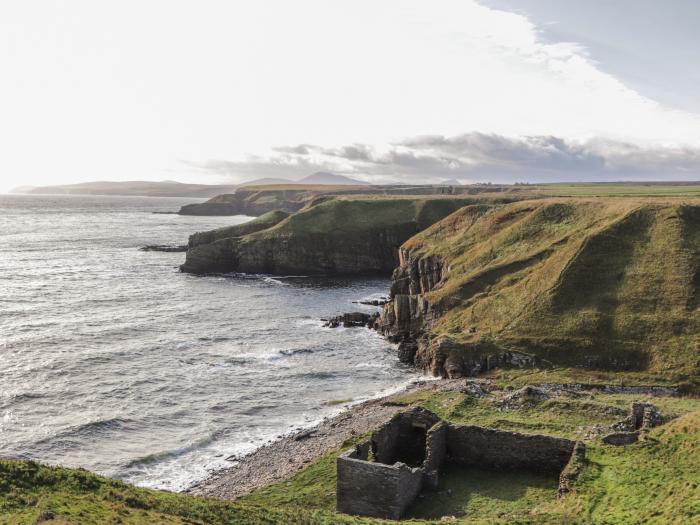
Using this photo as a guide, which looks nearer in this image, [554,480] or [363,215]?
[554,480]

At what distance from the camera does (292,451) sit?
149ft

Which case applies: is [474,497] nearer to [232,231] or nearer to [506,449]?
[506,449]

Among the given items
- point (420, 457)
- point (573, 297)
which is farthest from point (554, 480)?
point (573, 297)

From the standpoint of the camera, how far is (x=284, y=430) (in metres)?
50.2

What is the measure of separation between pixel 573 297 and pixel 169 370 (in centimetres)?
4448

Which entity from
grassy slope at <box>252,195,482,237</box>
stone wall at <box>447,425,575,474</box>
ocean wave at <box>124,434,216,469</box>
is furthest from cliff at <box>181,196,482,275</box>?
stone wall at <box>447,425,575,474</box>

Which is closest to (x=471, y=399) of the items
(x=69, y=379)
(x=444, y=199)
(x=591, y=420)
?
(x=591, y=420)

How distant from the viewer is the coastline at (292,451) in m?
39.9

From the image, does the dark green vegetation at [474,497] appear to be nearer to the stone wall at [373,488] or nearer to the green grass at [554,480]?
the green grass at [554,480]

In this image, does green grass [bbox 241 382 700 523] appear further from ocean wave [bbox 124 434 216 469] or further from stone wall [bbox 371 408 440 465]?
ocean wave [bbox 124 434 216 469]

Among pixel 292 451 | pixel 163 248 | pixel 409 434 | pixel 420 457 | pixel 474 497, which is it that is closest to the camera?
pixel 474 497

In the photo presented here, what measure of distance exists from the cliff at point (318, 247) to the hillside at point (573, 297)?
47375 mm

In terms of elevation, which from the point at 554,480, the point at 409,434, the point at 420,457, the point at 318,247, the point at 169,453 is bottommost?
the point at 169,453

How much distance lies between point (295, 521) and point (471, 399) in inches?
907
